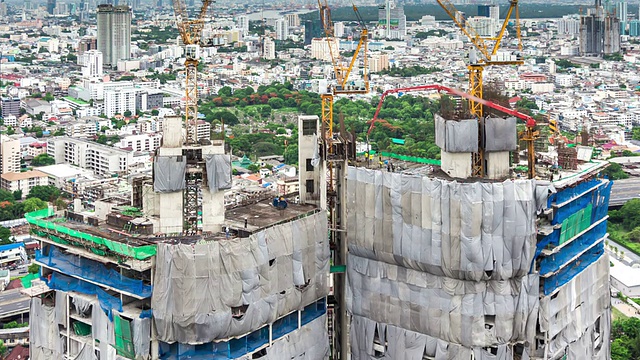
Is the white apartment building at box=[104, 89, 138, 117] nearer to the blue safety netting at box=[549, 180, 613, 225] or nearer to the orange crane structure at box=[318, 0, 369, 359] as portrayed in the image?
the orange crane structure at box=[318, 0, 369, 359]

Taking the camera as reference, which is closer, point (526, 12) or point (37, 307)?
point (37, 307)

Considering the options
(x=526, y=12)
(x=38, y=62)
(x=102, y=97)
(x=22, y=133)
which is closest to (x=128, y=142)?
(x=22, y=133)

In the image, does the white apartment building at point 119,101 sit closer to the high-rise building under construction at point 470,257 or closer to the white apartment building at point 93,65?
the white apartment building at point 93,65

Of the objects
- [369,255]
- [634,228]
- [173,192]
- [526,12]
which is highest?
[526,12]

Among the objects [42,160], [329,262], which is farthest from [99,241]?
[42,160]

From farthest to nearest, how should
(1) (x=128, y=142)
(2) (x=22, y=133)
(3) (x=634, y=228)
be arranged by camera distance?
(2) (x=22, y=133) < (1) (x=128, y=142) < (3) (x=634, y=228)

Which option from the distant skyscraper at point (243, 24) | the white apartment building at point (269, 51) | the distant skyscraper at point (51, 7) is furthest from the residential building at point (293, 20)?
the distant skyscraper at point (51, 7)

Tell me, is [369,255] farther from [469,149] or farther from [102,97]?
[102,97]

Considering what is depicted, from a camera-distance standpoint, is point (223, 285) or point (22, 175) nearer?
point (223, 285)

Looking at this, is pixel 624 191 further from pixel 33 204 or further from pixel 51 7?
pixel 51 7
